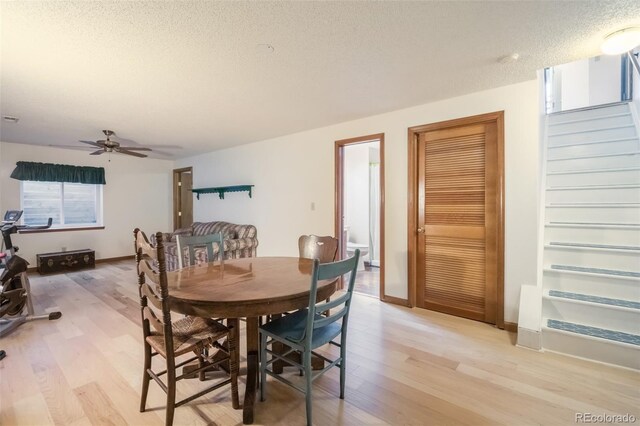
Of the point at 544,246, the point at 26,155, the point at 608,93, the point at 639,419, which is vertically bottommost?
the point at 639,419

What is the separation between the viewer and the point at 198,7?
1628mm

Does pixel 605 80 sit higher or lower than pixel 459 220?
higher

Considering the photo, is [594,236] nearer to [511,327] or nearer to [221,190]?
[511,327]

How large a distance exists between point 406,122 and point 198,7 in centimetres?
244

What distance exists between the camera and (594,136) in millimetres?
3357

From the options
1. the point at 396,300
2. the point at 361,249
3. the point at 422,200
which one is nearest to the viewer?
the point at 422,200

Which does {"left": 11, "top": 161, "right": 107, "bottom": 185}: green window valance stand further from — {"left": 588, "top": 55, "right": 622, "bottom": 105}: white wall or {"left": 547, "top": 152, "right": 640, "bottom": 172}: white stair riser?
{"left": 588, "top": 55, "right": 622, "bottom": 105}: white wall

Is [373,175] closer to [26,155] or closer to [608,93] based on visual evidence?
[608,93]

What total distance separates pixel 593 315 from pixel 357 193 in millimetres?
3820

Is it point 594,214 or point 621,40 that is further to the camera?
point 594,214

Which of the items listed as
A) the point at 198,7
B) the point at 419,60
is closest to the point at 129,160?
the point at 198,7

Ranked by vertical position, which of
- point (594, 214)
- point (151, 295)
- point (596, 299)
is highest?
point (594, 214)

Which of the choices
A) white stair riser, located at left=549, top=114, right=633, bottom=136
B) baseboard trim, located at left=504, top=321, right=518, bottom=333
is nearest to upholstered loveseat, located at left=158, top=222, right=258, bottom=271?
baseboard trim, located at left=504, top=321, right=518, bottom=333

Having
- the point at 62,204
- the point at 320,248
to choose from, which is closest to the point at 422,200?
the point at 320,248
